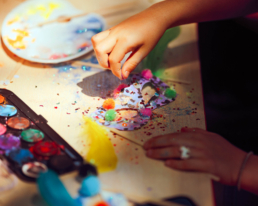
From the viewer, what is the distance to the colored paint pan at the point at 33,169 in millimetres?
590

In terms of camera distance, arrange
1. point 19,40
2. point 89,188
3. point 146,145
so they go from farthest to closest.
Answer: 1. point 19,40
2. point 146,145
3. point 89,188

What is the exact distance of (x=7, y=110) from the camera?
725 millimetres

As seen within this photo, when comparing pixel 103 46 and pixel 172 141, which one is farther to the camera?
pixel 103 46

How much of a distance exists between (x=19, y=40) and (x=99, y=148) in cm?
56

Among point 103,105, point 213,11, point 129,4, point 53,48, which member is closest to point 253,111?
point 213,11

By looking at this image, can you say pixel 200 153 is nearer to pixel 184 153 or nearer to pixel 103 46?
pixel 184 153

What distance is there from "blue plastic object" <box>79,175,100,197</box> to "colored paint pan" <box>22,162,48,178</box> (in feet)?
0.31

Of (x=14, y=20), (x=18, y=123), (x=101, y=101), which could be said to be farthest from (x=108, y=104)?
(x=14, y=20)

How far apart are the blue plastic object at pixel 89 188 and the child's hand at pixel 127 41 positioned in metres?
Answer: 0.33

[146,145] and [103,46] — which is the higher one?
[103,46]

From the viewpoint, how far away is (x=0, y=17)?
1.13 meters

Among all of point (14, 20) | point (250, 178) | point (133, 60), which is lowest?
point (250, 178)

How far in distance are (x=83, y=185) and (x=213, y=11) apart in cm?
70

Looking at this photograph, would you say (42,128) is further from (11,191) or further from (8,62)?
(8,62)
